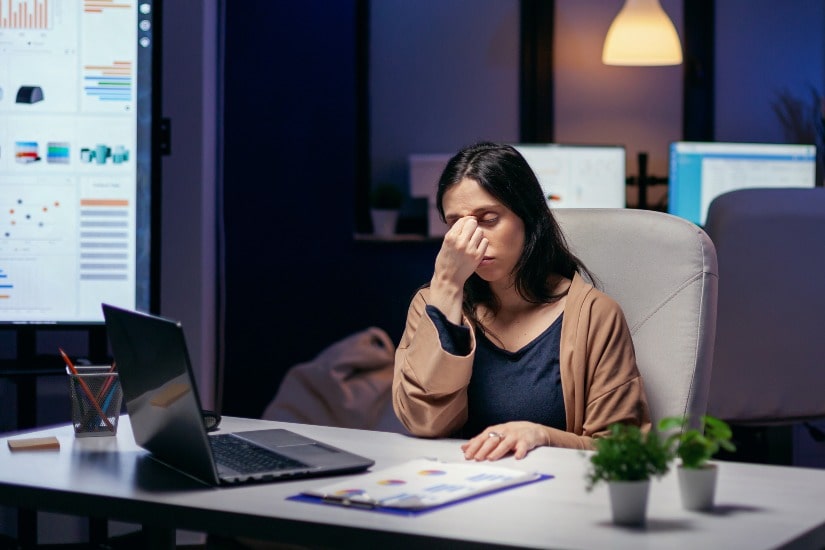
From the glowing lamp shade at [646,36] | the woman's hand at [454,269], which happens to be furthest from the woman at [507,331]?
the glowing lamp shade at [646,36]

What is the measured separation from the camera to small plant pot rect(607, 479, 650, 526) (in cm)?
113

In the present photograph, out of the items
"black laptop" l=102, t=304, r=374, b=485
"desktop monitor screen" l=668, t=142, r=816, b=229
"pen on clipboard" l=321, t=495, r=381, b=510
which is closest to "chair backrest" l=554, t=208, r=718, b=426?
"black laptop" l=102, t=304, r=374, b=485

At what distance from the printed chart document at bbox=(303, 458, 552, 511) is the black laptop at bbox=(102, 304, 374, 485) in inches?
2.6

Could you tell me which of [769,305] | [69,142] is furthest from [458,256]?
[769,305]

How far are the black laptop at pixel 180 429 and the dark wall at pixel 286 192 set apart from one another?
2.88m

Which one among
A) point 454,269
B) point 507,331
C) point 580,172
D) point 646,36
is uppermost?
point 646,36

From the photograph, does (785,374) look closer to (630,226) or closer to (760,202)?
(760,202)

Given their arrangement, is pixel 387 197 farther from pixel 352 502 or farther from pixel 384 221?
pixel 352 502

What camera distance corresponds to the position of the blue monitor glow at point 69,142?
258 centimetres

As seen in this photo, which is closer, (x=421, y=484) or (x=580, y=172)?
(x=421, y=484)

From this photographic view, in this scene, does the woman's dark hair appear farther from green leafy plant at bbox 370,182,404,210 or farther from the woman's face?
green leafy plant at bbox 370,182,404,210

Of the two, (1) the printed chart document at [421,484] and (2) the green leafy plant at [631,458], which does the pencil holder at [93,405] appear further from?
(2) the green leafy plant at [631,458]

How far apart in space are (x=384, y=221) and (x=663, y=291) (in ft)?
9.37

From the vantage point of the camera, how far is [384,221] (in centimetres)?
469
